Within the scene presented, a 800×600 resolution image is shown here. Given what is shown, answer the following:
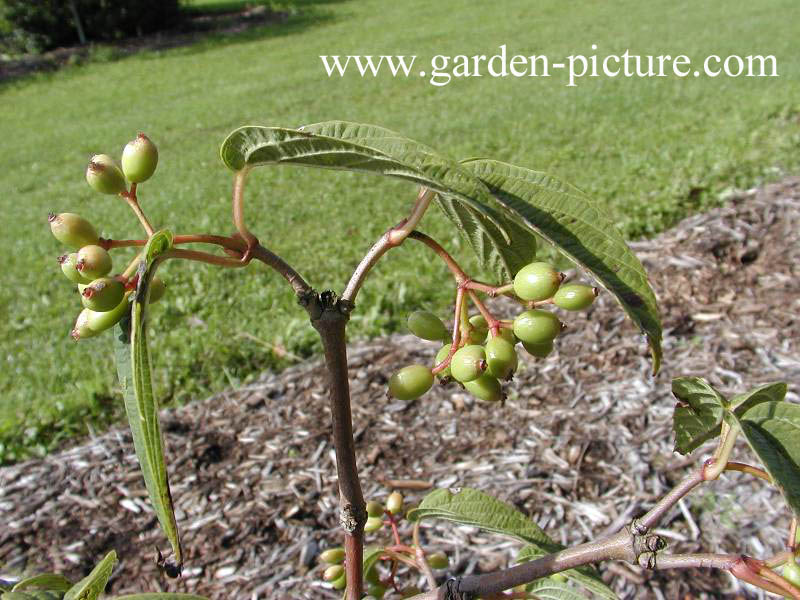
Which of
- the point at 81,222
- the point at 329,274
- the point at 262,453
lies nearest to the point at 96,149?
the point at 329,274

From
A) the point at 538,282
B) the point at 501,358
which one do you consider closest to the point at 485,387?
the point at 501,358

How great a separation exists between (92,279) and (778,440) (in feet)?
2.43

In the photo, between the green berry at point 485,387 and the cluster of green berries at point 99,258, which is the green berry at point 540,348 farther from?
the cluster of green berries at point 99,258

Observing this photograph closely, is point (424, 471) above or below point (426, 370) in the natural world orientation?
below

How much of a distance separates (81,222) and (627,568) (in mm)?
1851

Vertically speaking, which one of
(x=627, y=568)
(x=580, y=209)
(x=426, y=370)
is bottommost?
(x=627, y=568)

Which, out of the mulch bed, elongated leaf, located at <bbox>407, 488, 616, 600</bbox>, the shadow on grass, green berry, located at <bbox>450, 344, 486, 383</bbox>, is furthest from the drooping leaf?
the shadow on grass

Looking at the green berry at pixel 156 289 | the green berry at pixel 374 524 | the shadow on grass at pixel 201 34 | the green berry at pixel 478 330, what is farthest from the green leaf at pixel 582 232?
the shadow on grass at pixel 201 34

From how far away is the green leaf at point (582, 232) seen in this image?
2.23 feet

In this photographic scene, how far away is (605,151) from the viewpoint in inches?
244

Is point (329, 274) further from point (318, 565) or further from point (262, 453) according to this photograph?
point (318, 565)

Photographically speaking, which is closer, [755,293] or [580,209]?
[580,209]

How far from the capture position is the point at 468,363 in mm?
785

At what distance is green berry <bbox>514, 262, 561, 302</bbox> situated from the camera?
755 millimetres
